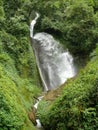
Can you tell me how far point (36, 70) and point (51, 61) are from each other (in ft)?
8.98

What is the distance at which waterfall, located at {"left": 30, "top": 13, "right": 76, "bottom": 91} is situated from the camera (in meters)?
26.2

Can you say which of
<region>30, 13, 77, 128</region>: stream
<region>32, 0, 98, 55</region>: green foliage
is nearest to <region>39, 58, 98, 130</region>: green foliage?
<region>30, 13, 77, 128</region>: stream

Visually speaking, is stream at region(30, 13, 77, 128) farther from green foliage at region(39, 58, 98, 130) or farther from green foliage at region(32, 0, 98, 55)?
green foliage at region(39, 58, 98, 130)

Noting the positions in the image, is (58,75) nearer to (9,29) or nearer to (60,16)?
(9,29)

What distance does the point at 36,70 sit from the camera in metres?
25.4

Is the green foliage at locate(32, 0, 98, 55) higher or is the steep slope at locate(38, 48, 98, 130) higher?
the steep slope at locate(38, 48, 98, 130)

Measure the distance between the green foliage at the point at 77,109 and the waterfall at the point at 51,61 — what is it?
944 centimetres

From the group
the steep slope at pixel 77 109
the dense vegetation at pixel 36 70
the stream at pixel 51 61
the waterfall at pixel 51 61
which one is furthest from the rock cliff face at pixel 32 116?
the waterfall at pixel 51 61

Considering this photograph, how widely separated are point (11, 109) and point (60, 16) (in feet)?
68.1

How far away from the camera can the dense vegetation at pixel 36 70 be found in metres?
13.9

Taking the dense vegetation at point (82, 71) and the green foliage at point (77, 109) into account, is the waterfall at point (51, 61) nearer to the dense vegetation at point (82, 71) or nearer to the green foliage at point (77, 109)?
the dense vegetation at point (82, 71)

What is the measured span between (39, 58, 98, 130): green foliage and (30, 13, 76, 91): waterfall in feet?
31.0

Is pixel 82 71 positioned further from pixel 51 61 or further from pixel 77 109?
pixel 51 61

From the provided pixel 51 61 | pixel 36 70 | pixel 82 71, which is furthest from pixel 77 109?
pixel 51 61
